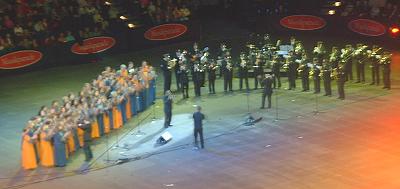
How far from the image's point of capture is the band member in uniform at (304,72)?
104 feet

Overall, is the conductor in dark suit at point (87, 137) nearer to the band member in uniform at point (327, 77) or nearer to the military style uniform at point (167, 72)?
the military style uniform at point (167, 72)

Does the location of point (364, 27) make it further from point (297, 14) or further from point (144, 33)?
point (144, 33)

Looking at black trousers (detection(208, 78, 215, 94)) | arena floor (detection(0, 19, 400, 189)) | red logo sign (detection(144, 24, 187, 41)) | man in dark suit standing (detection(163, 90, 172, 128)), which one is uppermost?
red logo sign (detection(144, 24, 187, 41))

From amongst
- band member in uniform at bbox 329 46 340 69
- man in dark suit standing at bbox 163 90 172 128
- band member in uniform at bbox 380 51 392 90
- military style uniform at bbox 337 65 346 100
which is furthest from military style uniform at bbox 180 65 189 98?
band member in uniform at bbox 380 51 392 90

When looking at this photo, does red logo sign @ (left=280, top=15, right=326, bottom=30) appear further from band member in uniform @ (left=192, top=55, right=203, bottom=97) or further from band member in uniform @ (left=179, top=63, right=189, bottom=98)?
band member in uniform @ (left=179, top=63, right=189, bottom=98)

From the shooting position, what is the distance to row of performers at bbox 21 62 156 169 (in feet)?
78.3

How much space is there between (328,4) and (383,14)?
186 inches

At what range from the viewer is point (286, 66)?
1296 inches

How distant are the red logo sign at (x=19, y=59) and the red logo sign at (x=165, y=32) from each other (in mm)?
6929

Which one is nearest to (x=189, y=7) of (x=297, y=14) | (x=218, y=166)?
(x=297, y=14)

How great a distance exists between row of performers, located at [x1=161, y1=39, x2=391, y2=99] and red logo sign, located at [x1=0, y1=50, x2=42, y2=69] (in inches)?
324

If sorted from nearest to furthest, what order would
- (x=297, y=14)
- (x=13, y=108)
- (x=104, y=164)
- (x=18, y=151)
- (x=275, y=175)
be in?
1. (x=275, y=175)
2. (x=104, y=164)
3. (x=18, y=151)
4. (x=13, y=108)
5. (x=297, y=14)

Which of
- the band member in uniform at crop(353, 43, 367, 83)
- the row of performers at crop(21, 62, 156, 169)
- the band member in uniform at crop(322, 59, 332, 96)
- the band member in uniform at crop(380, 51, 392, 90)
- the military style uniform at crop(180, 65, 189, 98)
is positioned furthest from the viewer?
the band member in uniform at crop(353, 43, 367, 83)

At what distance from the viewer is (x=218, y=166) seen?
76.8 ft
